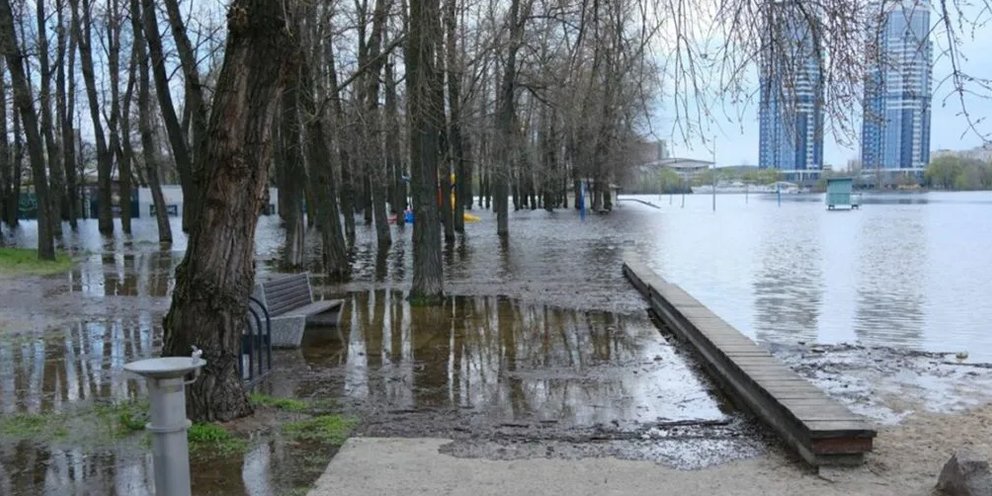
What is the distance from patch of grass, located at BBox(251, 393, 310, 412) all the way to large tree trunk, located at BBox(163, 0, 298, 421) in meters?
0.66

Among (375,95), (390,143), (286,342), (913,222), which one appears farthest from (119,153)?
(913,222)

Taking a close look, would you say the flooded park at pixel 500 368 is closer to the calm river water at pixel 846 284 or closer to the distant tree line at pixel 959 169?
the calm river water at pixel 846 284

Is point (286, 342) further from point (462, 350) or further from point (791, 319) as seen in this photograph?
point (791, 319)

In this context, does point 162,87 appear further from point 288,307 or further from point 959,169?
point 959,169

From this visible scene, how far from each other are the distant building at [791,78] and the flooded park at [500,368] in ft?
7.55

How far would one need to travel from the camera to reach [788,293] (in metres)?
14.9

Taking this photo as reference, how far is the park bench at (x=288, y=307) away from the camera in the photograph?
29.3 feet

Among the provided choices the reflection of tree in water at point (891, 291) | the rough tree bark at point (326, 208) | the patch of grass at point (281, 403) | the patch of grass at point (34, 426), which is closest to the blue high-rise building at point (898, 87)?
the reflection of tree in water at point (891, 291)

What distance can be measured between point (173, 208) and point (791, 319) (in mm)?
53767

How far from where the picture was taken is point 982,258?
860 inches

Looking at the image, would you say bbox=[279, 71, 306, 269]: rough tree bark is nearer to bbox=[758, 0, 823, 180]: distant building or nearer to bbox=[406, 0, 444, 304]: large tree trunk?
bbox=[406, 0, 444, 304]: large tree trunk

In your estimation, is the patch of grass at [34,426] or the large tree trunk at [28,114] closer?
the patch of grass at [34,426]

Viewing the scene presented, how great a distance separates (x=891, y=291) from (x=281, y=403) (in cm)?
1256

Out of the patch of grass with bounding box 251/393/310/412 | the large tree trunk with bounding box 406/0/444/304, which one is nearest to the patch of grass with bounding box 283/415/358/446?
the patch of grass with bounding box 251/393/310/412
